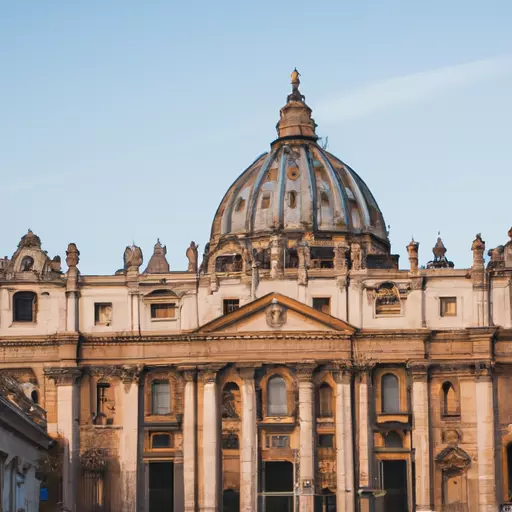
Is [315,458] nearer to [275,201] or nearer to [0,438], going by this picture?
[275,201]

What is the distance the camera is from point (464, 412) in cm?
8819

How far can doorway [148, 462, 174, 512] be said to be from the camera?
88.6m

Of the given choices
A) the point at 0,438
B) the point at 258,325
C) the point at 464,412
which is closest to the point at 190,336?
the point at 258,325

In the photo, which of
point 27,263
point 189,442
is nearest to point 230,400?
point 189,442

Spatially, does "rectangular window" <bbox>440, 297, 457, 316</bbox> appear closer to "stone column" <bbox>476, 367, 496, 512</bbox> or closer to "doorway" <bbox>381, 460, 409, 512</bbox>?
"stone column" <bbox>476, 367, 496, 512</bbox>

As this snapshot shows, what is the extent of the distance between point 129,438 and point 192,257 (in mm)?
11917

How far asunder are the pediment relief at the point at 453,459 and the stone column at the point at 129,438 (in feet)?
52.8

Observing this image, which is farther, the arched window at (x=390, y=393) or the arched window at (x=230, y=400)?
the arched window at (x=230, y=400)

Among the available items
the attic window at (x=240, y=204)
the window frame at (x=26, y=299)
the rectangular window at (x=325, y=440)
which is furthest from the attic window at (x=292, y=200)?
the rectangular window at (x=325, y=440)

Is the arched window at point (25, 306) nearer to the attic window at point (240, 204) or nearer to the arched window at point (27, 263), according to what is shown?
the arched window at point (27, 263)

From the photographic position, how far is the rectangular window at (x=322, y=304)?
9019cm

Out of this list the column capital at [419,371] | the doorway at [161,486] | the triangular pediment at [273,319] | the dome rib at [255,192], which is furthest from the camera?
the dome rib at [255,192]

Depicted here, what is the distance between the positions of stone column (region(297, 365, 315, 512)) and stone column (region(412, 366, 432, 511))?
5445 millimetres

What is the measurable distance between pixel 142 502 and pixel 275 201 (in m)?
24.7
